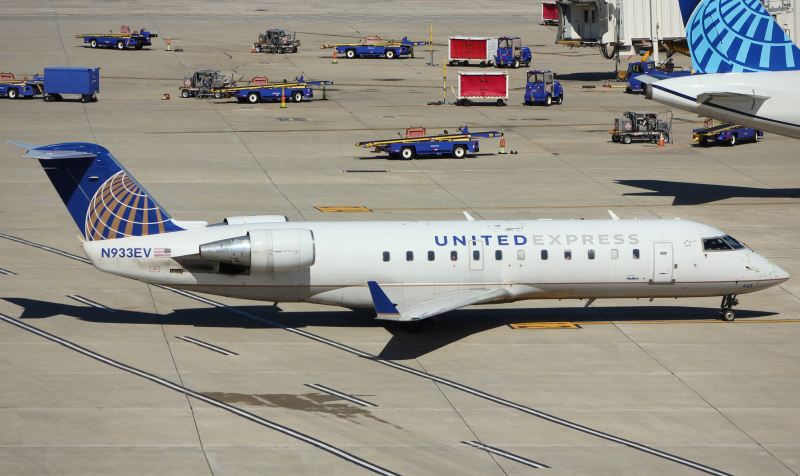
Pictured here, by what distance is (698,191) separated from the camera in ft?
162

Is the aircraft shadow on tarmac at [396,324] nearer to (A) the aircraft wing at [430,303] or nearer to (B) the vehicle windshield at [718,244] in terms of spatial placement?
(A) the aircraft wing at [430,303]

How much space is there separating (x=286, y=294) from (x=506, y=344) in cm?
691

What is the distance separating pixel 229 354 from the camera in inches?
1057

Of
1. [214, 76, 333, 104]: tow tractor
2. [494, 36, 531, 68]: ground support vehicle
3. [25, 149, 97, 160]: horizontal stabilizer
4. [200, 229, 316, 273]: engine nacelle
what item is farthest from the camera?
[494, 36, 531, 68]: ground support vehicle

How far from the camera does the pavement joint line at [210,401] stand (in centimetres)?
2036

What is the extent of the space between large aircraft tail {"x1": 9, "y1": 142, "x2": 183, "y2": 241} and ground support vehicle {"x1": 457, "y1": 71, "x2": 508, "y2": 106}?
159 feet

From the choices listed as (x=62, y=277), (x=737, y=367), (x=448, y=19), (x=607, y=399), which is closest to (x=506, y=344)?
(x=607, y=399)

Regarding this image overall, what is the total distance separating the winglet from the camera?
2578cm

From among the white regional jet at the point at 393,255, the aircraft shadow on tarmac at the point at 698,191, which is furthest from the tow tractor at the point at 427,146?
the white regional jet at the point at 393,255

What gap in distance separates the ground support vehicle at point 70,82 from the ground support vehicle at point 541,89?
34.4m

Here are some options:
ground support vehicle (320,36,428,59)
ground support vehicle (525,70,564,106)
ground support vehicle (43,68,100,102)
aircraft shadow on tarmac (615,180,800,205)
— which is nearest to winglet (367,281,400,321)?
aircraft shadow on tarmac (615,180,800,205)

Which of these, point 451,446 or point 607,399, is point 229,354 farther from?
point 607,399

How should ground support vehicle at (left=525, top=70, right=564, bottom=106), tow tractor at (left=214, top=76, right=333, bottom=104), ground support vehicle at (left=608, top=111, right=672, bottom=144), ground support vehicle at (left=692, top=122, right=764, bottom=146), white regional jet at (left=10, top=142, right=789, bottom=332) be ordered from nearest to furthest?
1. white regional jet at (left=10, top=142, right=789, bottom=332)
2. ground support vehicle at (left=692, top=122, right=764, bottom=146)
3. ground support vehicle at (left=608, top=111, right=672, bottom=144)
4. tow tractor at (left=214, top=76, right=333, bottom=104)
5. ground support vehicle at (left=525, top=70, right=564, bottom=106)

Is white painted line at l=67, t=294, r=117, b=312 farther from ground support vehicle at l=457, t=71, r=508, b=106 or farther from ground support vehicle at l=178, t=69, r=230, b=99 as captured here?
ground support vehicle at l=457, t=71, r=508, b=106
